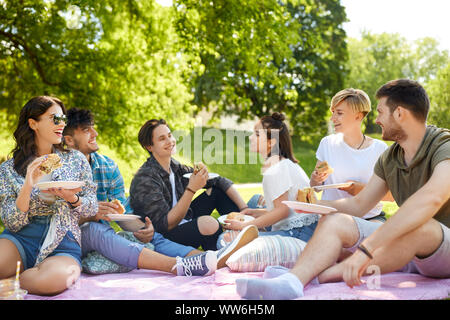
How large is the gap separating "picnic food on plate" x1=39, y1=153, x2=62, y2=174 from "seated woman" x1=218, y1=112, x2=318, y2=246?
5.14 ft

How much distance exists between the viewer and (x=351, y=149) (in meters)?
4.47

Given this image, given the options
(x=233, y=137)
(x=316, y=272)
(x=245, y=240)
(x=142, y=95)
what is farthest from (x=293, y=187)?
(x=233, y=137)

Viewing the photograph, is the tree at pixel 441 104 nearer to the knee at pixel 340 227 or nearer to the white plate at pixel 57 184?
the knee at pixel 340 227

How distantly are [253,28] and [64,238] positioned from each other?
1024 cm

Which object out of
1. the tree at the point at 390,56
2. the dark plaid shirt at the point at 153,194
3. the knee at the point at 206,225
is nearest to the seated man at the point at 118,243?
the dark plaid shirt at the point at 153,194

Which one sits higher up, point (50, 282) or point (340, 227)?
point (340, 227)

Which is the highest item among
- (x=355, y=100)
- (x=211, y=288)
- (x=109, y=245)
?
(x=355, y=100)

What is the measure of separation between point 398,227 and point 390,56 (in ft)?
124

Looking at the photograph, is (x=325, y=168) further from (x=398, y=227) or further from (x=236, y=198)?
(x=398, y=227)

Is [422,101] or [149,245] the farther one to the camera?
[149,245]

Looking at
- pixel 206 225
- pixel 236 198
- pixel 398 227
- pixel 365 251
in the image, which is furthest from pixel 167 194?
pixel 398 227

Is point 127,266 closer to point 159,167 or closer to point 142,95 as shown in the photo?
point 159,167

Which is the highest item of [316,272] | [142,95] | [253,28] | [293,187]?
[253,28]
